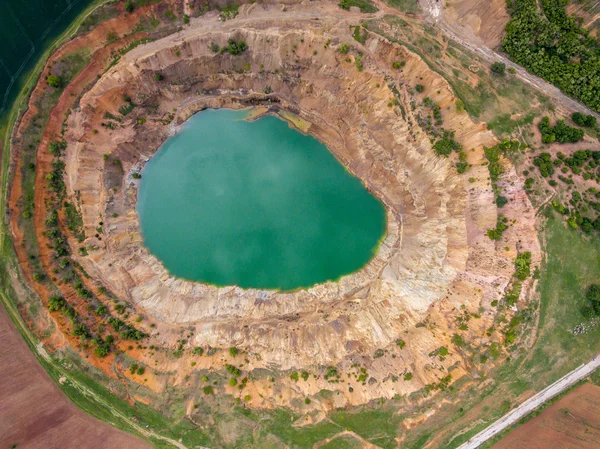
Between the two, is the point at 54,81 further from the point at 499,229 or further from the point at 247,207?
the point at 499,229

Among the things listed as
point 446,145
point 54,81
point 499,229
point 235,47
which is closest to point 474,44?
point 446,145

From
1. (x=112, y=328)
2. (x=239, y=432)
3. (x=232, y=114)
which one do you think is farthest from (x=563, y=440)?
(x=232, y=114)

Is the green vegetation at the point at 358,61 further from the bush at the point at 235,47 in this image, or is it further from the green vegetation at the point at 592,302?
the green vegetation at the point at 592,302

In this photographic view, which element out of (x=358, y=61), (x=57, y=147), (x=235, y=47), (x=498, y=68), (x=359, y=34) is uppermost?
(x=235, y=47)

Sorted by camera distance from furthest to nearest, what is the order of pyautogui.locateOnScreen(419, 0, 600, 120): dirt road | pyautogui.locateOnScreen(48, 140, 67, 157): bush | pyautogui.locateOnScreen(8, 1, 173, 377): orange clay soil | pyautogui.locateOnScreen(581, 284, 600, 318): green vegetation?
pyautogui.locateOnScreen(48, 140, 67, 157): bush → pyautogui.locateOnScreen(8, 1, 173, 377): orange clay soil → pyautogui.locateOnScreen(419, 0, 600, 120): dirt road → pyautogui.locateOnScreen(581, 284, 600, 318): green vegetation

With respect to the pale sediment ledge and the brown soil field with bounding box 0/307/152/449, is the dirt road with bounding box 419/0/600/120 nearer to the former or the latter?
the pale sediment ledge

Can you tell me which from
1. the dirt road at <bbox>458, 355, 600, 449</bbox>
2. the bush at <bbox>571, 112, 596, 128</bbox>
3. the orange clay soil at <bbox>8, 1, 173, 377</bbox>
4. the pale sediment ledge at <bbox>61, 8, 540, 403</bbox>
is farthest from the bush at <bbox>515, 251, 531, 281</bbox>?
the orange clay soil at <bbox>8, 1, 173, 377</bbox>

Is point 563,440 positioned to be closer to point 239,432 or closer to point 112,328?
point 239,432
